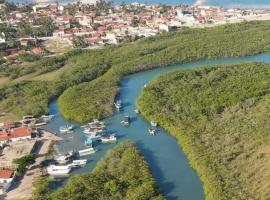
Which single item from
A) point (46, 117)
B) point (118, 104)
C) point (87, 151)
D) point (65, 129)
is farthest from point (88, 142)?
point (118, 104)

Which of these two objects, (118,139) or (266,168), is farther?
(118,139)

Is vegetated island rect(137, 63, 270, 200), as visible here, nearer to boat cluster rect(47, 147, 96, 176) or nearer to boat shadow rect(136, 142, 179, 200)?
boat shadow rect(136, 142, 179, 200)

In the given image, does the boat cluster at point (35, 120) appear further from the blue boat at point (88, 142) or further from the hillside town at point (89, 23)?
the hillside town at point (89, 23)

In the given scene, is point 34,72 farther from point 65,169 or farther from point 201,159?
point 201,159

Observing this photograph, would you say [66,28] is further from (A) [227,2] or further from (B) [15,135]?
(B) [15,135]

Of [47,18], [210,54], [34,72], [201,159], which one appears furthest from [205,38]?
[201,159]

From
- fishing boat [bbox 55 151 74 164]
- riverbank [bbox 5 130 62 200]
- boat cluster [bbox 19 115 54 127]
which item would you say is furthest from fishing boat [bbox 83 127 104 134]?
boat cluster [bbox 19 115 54 127]
